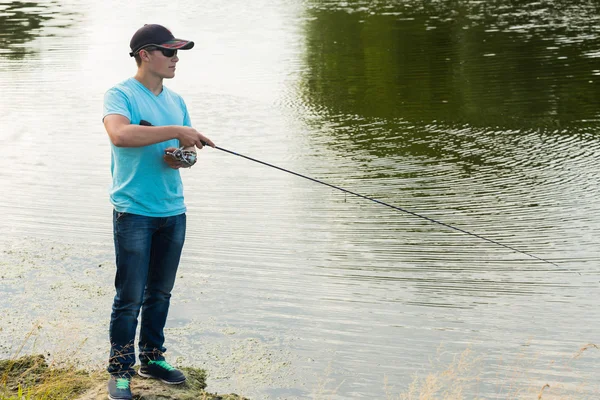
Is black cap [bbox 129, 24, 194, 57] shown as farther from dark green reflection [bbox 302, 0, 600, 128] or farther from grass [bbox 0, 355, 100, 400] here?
dark green reflection [bbox 302, 0, 600, 128]

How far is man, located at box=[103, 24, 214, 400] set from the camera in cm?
372

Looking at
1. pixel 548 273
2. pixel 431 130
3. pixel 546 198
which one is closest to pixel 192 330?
pixel 548 273

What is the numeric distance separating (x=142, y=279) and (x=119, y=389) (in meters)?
0.49

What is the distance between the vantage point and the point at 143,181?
3.80 m

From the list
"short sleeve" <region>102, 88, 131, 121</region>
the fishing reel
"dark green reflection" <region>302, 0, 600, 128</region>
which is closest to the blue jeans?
the fishing reel

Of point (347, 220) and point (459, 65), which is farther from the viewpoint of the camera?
point (459, 65)

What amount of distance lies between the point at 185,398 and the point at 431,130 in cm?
707

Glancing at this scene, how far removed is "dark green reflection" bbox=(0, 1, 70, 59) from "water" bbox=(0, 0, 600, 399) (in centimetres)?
192

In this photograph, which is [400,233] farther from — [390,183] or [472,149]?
[472,149]

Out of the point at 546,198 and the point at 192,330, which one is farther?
the point at 546,198

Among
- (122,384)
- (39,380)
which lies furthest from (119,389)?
(39,380)

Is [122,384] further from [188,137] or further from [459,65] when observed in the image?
[459,65]

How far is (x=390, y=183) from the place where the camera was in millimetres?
8531

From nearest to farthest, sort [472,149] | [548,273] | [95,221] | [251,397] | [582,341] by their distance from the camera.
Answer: [251,397], [582,341], [548,273], [95,221], [472,149]
